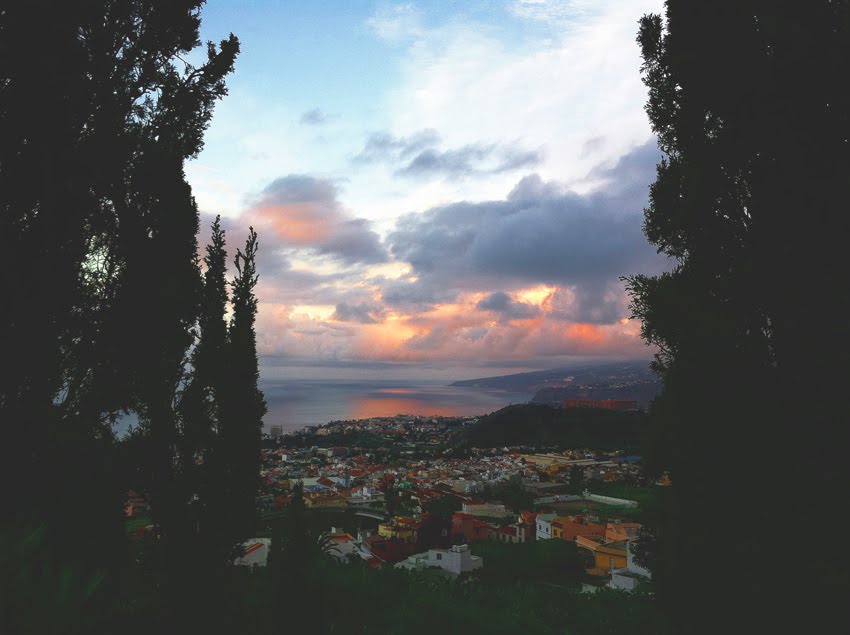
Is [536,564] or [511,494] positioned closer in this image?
[536,564]

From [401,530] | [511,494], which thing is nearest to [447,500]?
[511,494]

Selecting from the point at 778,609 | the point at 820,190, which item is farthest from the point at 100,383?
the point at 820,190

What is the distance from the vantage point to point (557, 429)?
13600 centimetres

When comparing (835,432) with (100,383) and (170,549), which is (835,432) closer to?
(170,549)

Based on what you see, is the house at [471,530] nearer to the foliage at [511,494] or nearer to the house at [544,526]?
the house at [544,526]

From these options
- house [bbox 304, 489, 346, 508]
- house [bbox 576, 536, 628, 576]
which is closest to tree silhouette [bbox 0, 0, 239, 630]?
house [bbox 576, 536, 628, 576]

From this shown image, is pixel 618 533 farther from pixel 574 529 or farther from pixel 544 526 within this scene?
A: pixel 544 526

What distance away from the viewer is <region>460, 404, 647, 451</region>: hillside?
12825cm

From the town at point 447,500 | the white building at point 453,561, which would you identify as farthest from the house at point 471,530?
→ the white building at point 453,561

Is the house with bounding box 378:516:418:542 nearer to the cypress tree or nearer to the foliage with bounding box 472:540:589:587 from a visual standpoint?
the foliage with bounding box 472:540:589:587

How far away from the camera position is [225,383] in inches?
326

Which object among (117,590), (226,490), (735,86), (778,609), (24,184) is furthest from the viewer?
(226,490)

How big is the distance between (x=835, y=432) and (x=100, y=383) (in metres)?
9.21

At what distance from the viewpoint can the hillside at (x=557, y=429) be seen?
128m
